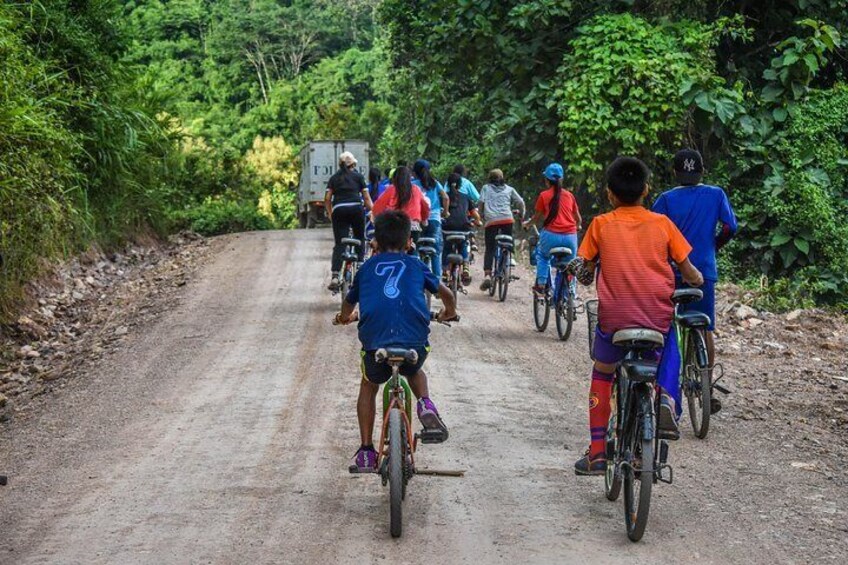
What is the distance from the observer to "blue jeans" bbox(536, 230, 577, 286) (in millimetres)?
13523

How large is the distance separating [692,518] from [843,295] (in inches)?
488

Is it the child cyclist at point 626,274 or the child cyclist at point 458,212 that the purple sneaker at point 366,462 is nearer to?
the child cyclist at point 626,274

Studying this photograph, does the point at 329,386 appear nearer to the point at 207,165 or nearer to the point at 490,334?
the point at 490,334

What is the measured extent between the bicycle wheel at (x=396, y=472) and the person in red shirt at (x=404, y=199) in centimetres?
710

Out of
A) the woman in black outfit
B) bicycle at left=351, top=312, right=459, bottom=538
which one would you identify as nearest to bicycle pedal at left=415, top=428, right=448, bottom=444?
bicycle at left=351, top=312, right=459, bottom=538

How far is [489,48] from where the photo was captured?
68.9 ft

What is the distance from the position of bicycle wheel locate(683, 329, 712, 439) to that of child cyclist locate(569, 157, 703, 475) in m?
1.79

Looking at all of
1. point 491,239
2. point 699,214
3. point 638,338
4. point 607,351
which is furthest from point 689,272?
point 491,239

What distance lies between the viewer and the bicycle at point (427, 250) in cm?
1359

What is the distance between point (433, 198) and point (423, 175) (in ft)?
1.10

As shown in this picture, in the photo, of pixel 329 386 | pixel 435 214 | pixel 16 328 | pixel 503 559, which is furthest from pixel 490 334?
pixel 503 559

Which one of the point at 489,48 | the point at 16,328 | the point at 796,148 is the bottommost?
the point at 16,328

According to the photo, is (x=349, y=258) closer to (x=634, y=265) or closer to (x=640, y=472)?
(x=634, y=265)

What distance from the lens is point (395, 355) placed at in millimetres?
6367
